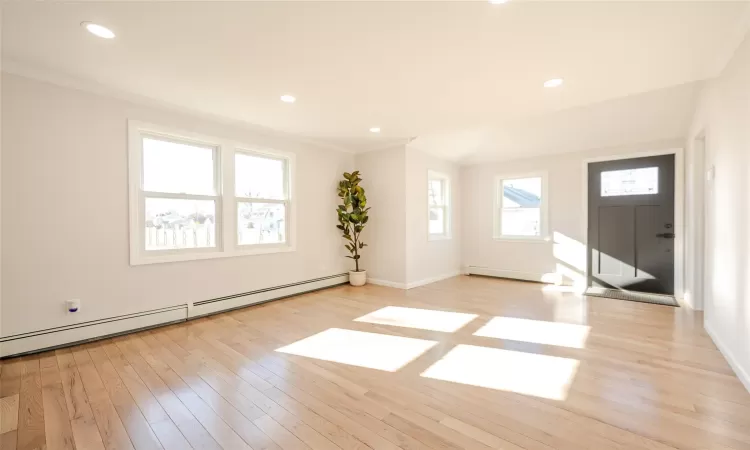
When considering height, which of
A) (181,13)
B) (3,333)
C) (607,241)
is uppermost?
(181,13)

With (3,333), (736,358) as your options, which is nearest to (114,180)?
(3,333)

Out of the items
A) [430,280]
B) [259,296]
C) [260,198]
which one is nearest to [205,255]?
[259,296]

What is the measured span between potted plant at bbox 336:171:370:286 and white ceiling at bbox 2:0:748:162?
1630 millimetres

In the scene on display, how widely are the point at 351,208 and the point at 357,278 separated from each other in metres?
1.21

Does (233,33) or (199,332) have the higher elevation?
(233,33)

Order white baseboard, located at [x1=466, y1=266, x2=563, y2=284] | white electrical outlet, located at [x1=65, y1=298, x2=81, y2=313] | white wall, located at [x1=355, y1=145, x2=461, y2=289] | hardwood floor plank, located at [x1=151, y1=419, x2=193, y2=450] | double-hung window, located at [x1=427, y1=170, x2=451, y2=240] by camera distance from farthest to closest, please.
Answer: double-hung window, located at [x1=427, y1=170, x2=451, y2=240], white baseboard, located at [x1=466, y1=266, x2=563, y2=284], white wall, located at [x1=355, y1=145, x2=461, y2=289], white electrical outlet, located at [x1=65, y1=298, x2=81, y2=313], hardwood floor plank, located at [x1=151, y1=419, x2=193, y2=450]

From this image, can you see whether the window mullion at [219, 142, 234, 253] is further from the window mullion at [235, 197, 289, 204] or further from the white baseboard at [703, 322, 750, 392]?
the white baseboard at [703, 322, 750, 392]

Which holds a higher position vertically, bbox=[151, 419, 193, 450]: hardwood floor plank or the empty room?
the empty room

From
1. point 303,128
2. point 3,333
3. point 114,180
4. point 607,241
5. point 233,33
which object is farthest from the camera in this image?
point 607,241

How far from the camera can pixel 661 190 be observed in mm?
4629

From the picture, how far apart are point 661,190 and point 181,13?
19.9 feet

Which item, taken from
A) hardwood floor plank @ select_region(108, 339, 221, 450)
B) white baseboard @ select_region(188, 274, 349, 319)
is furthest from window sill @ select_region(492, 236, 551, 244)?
hardwood floor plank @ select_region(108, 339, 221, 450)

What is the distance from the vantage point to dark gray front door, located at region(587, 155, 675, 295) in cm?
461

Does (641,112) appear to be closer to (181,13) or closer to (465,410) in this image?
(465,410)
